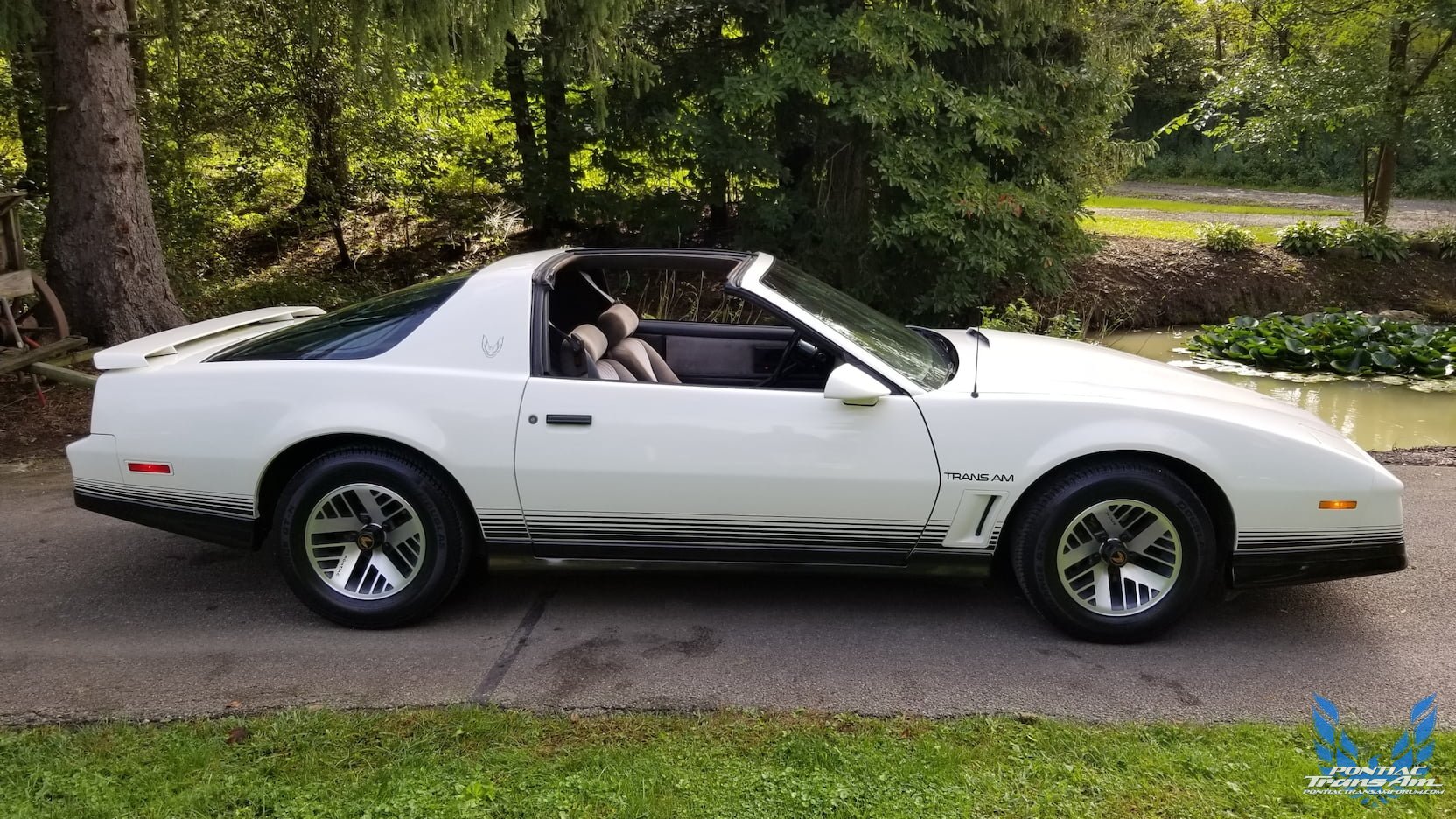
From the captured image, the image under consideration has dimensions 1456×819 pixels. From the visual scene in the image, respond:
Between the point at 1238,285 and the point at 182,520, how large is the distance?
42.9ft

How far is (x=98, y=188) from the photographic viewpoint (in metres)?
7.88

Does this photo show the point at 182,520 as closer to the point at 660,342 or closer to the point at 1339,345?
the point at 660,342

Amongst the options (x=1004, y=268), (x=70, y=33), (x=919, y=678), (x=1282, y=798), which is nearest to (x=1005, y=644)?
(x=919, y=678)

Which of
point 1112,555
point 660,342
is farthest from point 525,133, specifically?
point 1112,555

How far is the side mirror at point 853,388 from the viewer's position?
12.2 feet

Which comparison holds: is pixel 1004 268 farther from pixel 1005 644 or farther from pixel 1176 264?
pixel 1005 644

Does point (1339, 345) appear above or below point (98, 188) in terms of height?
below

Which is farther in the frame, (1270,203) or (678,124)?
(1270,203)

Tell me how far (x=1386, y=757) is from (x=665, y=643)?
244cm

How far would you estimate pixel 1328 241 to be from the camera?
1427cm

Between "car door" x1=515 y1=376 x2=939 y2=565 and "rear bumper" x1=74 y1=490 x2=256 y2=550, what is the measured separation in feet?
3.90

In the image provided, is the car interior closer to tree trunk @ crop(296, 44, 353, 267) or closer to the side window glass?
the side window glass

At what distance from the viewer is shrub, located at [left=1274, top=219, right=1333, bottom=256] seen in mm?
14234

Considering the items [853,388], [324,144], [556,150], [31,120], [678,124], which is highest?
[31,120]
